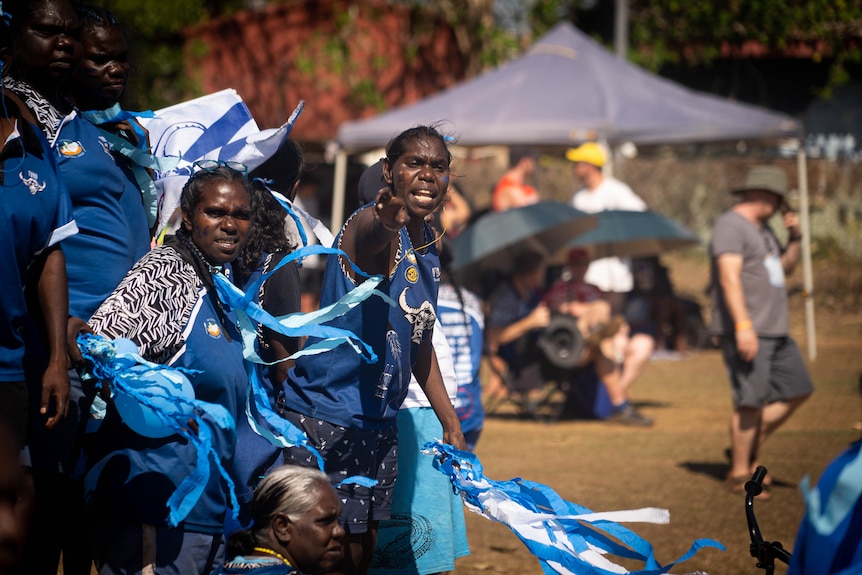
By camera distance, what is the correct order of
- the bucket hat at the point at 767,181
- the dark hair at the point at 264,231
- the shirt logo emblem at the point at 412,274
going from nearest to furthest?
the shirt logo emblem at the point at 412,274
the dark hair at the point at 264,231
the bucket hat at the point at 767,181

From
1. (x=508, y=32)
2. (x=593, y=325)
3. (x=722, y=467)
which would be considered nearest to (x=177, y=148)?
(x=722, y=467)

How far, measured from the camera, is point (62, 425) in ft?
10.9

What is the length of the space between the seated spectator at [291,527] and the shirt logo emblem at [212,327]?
491 mm

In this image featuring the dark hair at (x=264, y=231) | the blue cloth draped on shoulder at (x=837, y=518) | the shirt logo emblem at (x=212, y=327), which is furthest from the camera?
the dark hair at (x=264, y=231)

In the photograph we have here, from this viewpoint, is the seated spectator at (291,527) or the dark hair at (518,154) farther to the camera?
the dark hair at (518,154)

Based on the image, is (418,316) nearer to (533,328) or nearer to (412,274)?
(412,274)

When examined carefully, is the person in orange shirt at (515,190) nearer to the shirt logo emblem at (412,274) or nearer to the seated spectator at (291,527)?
the shirt logo emblem at (412,274)

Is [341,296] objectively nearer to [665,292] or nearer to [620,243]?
[620,243]

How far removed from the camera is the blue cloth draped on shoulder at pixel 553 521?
139 inches

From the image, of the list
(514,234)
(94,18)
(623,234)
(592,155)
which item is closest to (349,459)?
(94,18)

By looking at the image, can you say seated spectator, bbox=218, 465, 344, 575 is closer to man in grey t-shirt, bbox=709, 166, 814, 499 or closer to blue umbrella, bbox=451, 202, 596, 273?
man in grey t-shirt, bbox=709, 166, 814, 499

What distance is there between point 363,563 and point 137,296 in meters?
1.31

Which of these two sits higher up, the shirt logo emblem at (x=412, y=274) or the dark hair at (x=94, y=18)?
the dark hair at (x=94, y=18)

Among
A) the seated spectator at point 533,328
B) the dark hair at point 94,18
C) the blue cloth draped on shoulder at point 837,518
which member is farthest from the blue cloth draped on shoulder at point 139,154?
the seated spectator at point 533,328
